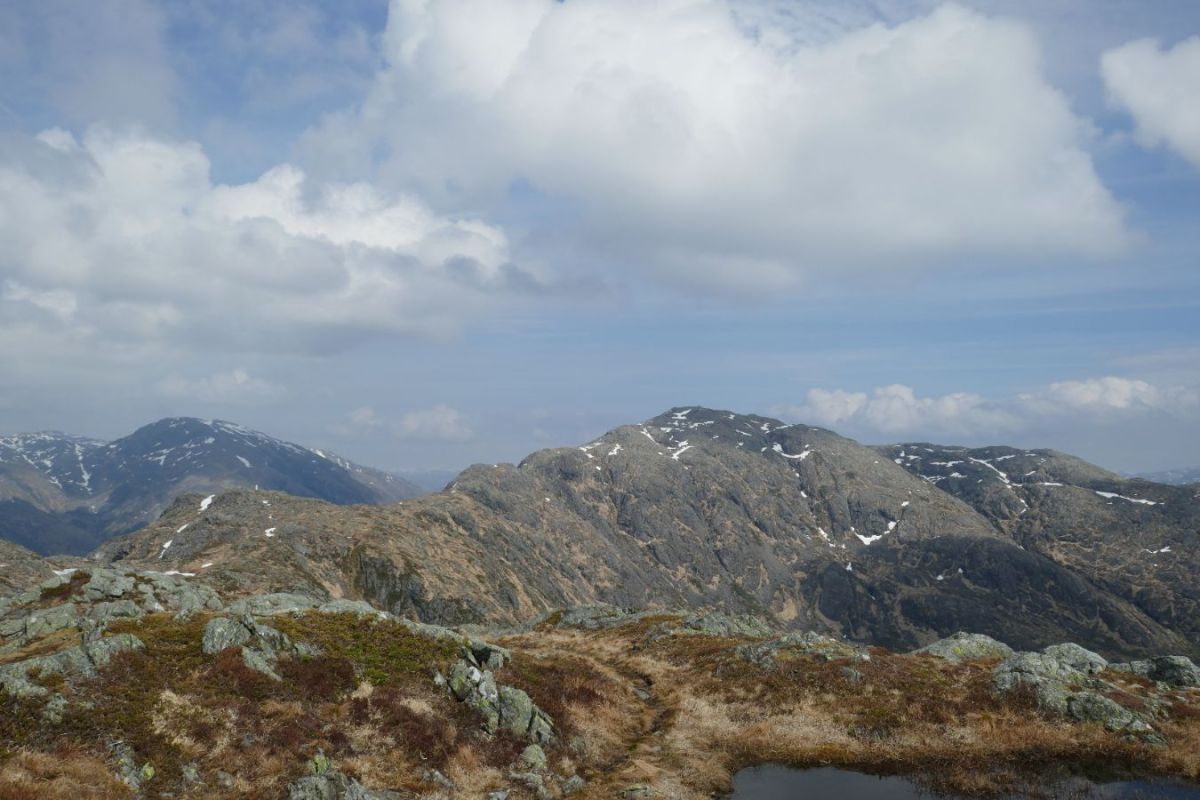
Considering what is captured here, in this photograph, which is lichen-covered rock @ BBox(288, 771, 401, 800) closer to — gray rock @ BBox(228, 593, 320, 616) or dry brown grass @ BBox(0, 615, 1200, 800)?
dry brown grass @ BBox(0, 615, 1200, 800)

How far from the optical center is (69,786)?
60.1 feet

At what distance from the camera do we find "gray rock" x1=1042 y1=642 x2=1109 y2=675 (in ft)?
146

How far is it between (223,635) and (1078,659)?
57495 mm

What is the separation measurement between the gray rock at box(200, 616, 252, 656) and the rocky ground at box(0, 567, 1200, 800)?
92mm

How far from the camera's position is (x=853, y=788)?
26.8 metres

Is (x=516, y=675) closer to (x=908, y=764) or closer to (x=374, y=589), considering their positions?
(x=908, y=764)

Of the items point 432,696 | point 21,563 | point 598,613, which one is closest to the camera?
point 432,696

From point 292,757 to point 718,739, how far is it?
21.1 metres

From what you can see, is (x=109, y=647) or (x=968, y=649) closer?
(x=109, y=647)

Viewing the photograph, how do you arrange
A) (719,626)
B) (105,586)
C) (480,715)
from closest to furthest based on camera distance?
(480,715) < (105,586) < (719,626)

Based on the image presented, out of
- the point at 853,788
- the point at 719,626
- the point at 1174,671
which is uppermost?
the point at 853,788

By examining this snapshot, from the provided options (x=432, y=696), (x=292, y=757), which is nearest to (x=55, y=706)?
(x=292, y=757)

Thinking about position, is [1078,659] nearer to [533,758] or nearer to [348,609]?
[533,758]

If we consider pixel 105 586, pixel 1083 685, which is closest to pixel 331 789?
pixel 1083 685
